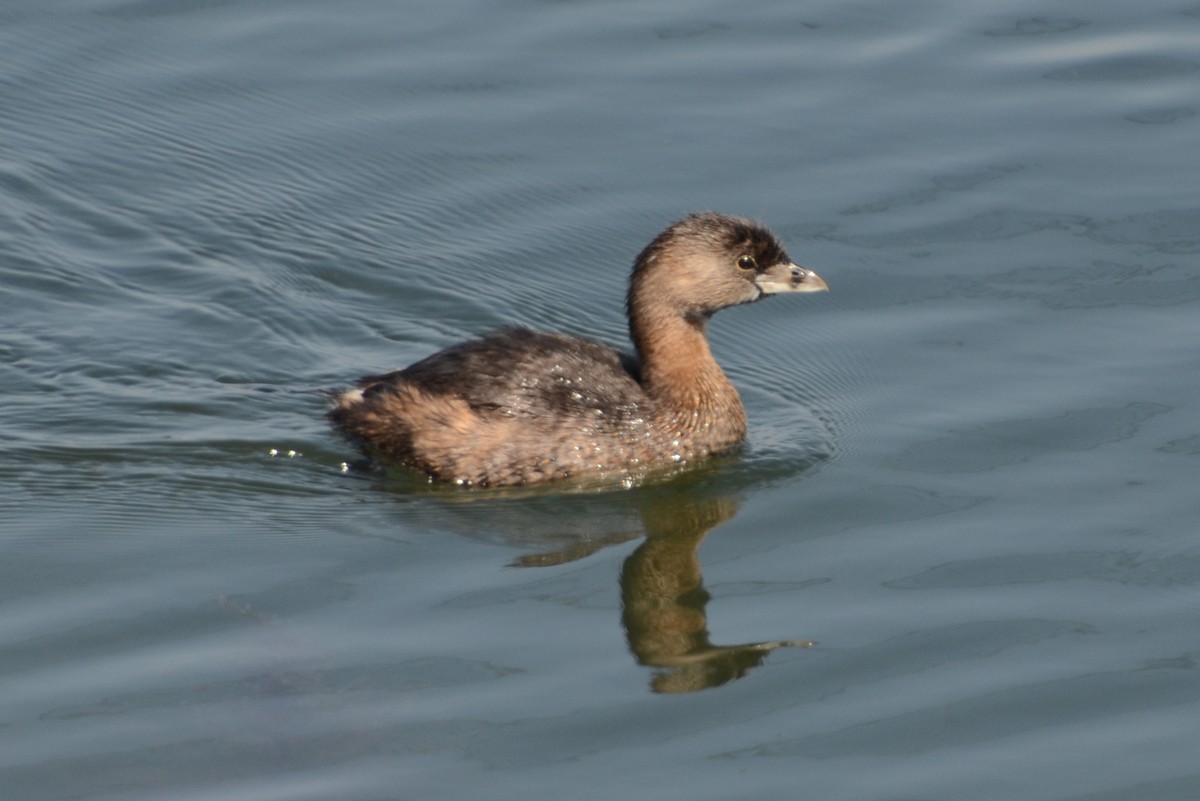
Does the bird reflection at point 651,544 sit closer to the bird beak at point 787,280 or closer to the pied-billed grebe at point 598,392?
the pied-billed grebe at point 598,392

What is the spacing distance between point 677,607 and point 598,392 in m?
1.88

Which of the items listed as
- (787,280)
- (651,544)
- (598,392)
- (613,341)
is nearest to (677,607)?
(651,544)

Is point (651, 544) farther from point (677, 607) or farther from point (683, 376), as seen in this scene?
point (683, 376)

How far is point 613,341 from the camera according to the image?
36.7ft

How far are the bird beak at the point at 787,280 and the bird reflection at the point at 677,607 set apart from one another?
127 centimetres

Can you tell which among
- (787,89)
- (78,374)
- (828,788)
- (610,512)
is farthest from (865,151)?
(828,788)

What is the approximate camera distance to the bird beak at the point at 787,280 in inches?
394

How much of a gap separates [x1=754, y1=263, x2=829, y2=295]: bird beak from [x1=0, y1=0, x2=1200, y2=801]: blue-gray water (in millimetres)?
613

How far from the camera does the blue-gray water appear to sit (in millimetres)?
7020

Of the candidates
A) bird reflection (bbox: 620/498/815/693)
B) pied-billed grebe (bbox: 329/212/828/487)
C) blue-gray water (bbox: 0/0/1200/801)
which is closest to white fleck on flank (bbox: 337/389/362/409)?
pied-billed grebe (bbox: 329/212/828/487)

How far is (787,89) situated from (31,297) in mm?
4929

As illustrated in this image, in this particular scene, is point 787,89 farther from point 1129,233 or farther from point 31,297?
point 31,297

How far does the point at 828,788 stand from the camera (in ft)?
21.7

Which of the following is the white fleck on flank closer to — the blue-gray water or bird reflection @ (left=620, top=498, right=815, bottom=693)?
the blue-gray water
